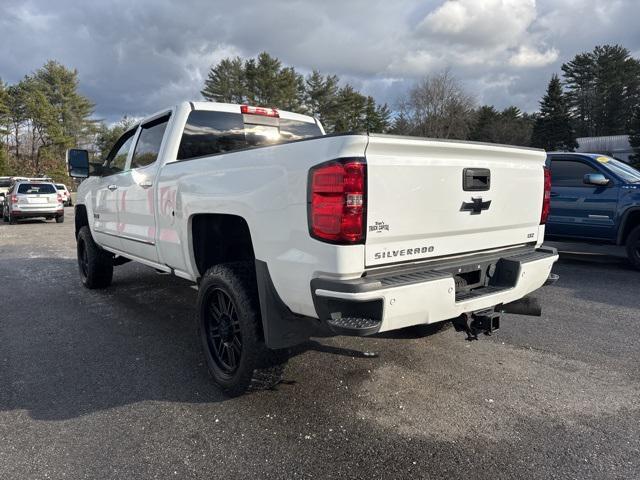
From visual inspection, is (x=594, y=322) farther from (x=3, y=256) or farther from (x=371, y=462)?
(x=3, y=256)

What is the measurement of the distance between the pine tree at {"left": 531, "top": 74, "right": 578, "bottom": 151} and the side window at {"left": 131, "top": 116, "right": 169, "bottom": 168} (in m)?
59.3

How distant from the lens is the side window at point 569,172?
7605 mm

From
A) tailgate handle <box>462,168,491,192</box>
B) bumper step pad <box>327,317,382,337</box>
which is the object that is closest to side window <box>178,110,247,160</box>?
tailgate handle <box>462,168,491,192</box>

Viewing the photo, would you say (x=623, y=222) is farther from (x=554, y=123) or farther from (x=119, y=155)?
(x=554, y=123)

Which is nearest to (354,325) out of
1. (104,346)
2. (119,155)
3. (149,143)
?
(104,346)

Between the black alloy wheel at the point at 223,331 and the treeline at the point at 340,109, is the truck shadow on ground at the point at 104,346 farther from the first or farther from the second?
the treeline at the point at 340,109

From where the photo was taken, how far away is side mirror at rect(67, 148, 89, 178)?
5566 millimetres

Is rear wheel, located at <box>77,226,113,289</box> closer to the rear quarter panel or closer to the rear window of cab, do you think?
the rear window of cab

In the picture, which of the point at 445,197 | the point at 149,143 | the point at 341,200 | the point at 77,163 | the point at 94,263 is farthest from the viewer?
the point at 94,263

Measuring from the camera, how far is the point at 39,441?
2.63 meters

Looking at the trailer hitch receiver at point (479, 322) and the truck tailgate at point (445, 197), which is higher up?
the truck tailgate at point (445, 197)

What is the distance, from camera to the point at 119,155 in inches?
211

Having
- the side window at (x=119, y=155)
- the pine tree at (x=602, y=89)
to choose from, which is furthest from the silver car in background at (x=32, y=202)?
the pine tree at (x=602, y=89)

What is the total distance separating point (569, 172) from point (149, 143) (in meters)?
6.74
